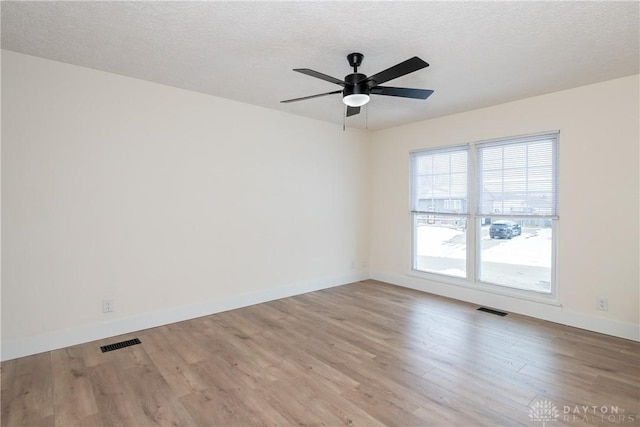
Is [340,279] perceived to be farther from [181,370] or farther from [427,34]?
[427,34]

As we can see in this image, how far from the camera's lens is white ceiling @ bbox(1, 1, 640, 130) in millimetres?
2184

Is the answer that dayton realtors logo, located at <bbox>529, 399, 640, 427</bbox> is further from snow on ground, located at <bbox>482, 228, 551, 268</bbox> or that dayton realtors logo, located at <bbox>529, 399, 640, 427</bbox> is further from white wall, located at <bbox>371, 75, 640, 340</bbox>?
snow on ground, located at <bbox>482, 228, 551, 268</bbox>

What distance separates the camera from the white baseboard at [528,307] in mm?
3348

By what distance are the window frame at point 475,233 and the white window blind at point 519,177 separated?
2 cm

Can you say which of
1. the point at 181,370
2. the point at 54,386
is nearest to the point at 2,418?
the point at 54,386

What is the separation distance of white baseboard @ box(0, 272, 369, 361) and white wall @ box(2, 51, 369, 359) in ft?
0.04

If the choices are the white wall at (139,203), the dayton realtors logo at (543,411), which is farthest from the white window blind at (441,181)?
the dayton realtors logo at (543,411)

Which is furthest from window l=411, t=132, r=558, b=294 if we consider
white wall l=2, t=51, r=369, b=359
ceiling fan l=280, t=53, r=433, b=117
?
ceiling fan l=280, t=53, r=433, b=117

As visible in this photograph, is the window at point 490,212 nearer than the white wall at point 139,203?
No

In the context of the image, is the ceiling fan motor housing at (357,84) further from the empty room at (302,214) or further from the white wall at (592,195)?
the white wall at (592,195)

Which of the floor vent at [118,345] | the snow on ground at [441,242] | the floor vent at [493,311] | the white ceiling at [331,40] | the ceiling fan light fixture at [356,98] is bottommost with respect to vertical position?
the floor vent at [493,311]

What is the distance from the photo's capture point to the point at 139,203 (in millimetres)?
3496

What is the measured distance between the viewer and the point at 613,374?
260cm

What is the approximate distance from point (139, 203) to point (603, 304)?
16.5 ft
